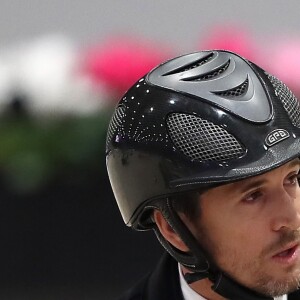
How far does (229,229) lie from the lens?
1582mm

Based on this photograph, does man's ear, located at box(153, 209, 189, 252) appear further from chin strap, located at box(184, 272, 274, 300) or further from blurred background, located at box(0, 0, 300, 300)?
blurred background, located at box(0, 0, 300, 300)

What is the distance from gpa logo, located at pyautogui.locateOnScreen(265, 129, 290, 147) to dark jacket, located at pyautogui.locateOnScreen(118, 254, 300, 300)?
26cm

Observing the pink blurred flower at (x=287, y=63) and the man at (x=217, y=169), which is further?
the pink blurred flower at (x=287, y=63)

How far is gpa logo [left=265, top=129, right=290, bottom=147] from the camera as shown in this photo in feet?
5.12

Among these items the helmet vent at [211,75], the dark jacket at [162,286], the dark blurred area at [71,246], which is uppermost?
the helmet vent at [211,75]

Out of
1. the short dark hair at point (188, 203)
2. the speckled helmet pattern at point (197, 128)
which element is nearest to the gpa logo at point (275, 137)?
the speckled helmet pattern at point (197, 128)

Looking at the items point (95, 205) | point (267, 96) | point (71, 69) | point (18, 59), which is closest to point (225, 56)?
point (267, 96)

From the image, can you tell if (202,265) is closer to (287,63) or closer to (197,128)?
(197,128)

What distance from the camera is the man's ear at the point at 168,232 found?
5.40ft

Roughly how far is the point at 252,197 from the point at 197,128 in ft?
0.39

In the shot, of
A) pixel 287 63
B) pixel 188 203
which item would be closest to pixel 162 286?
pixel 188 203

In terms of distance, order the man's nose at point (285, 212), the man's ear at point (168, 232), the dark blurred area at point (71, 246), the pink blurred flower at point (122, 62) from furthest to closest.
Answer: the pink blurred flower at point (122, 62)
the dark blurred area at point (71, 246)
the man's ear at point (168, 232)
the man's nose at point (285, 212)

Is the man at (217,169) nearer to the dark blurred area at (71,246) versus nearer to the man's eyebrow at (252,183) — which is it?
the man's eyebrow at (252,183)

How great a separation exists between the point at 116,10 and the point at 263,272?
1.86 m
